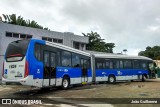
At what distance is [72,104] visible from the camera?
37.1 feet

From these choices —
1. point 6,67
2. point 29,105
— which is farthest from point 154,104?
point 6,67

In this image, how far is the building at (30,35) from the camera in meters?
28.0

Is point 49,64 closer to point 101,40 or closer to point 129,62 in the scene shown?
point 129,62

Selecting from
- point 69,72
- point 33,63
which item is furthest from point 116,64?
point 33,63

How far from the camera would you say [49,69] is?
610 inches

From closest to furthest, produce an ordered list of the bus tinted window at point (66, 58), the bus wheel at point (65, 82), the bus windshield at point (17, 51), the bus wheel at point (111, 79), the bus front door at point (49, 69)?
the bus windshield at point (17, 51)
the bus front door at point (49, 69)
the bus tinted window at point (66, 58)
the bus wheel at point (65, 82)
the bus wheel at point (111, 79)

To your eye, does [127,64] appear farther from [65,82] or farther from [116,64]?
[65,82]

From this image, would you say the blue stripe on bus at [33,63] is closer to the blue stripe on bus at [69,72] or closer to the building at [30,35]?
the blue stripe on bus at [69,72]

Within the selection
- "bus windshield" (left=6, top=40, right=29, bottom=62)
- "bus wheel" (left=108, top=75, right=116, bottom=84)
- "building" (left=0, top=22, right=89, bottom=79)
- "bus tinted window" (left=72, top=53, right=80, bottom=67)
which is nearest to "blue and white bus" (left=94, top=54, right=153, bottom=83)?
"bus wheel" (left=108, top=75, right=116, bottom=84)

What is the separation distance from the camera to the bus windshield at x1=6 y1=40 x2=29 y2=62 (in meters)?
13.9

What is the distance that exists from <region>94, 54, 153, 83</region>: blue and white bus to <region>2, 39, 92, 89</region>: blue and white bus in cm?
709

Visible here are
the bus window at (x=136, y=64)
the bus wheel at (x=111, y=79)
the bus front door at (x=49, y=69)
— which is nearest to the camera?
the bus front door at (x=49, y=69)

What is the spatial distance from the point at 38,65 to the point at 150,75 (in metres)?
19.6

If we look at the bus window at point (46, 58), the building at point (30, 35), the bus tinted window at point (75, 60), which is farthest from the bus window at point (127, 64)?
the bus window at point (46, 58)
